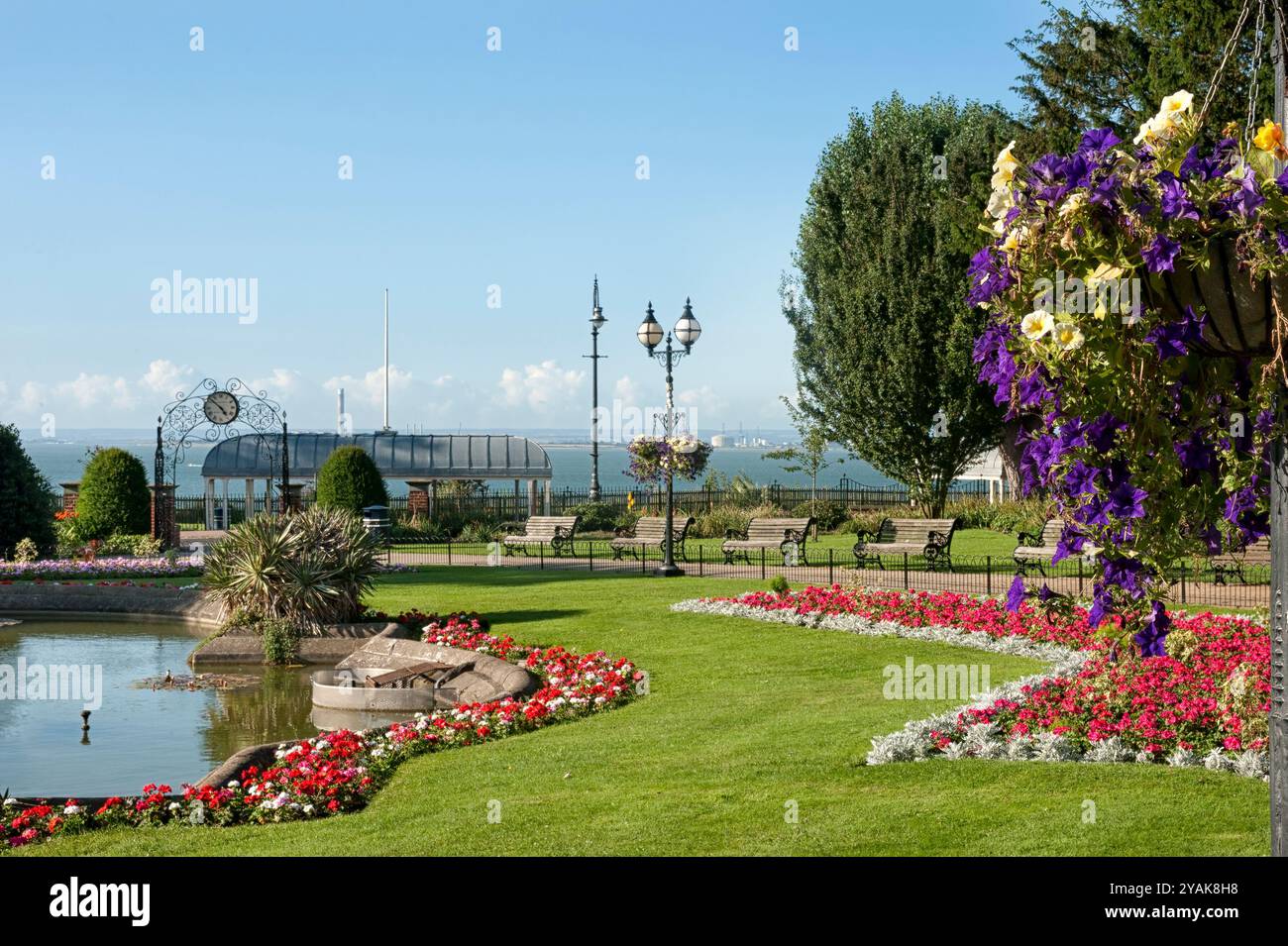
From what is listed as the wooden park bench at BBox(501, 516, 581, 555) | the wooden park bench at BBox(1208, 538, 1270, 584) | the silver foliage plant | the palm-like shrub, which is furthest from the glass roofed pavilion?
the silver foliage plant

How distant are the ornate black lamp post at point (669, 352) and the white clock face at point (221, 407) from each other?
14.1 metres

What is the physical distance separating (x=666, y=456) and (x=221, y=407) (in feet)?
47.7

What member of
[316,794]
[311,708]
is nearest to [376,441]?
[311,708]

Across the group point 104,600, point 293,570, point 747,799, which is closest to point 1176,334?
point 747,799

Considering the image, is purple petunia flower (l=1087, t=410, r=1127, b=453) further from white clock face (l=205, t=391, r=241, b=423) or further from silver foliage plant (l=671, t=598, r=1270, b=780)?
white clock face (l=205, t=391, r=241, b=423)

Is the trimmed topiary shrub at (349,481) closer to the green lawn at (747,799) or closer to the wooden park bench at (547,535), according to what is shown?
the wooden park bench at (547,535)

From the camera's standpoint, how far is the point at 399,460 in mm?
Answer: 37438

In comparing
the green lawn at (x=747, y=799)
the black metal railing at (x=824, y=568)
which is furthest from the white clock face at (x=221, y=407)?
the green lawn at (x=747, y=799)

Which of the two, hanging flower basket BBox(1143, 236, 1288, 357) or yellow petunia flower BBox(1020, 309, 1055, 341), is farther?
yellow petunia flower BBox(1020, 309, 1055, 341)

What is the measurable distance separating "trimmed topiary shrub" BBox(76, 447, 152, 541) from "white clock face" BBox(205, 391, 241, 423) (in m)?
2.56

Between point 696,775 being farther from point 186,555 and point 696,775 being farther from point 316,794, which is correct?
point 186,555

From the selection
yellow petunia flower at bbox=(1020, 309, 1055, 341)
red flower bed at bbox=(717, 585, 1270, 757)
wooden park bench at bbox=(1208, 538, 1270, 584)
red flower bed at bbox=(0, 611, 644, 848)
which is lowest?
red flower bed at bbox=(0, 611, 644, 848)

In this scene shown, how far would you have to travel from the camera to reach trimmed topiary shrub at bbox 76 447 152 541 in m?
30.0
